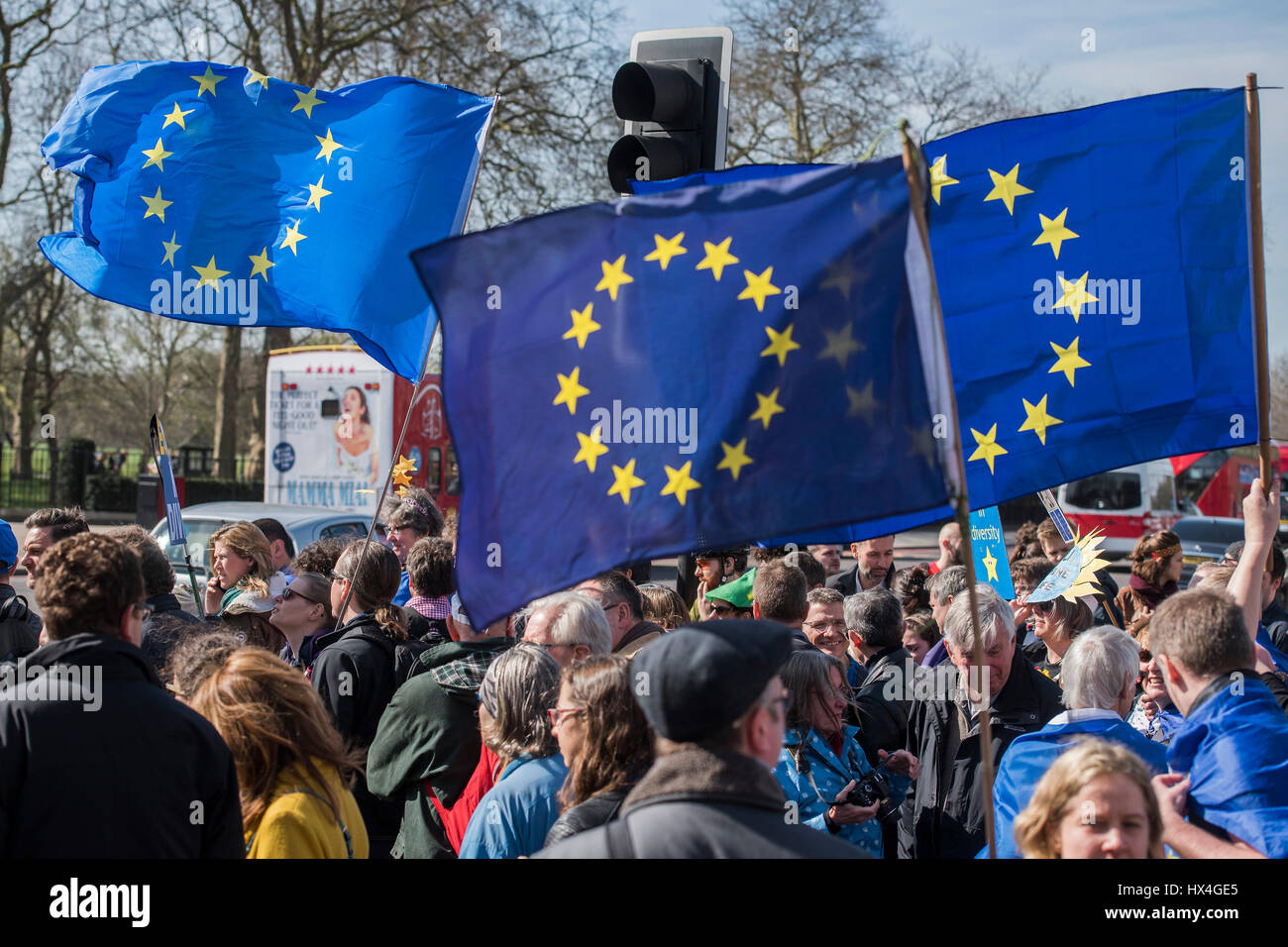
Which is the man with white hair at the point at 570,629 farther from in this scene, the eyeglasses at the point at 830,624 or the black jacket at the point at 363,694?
the eyeglasses at the point at 830,624

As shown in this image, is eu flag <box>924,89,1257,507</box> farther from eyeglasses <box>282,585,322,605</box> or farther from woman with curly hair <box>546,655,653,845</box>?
eyeglasses <box>282,585,322,605</box>

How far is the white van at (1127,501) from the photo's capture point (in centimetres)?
2823

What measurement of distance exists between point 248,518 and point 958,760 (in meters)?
8.86

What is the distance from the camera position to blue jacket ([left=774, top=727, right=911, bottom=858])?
384cm

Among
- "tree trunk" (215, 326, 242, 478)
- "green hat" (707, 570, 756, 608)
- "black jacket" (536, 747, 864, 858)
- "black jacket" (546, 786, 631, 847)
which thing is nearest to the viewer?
"black jacket" (536, 747, 864, 858)

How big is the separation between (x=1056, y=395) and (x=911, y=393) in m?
1.33

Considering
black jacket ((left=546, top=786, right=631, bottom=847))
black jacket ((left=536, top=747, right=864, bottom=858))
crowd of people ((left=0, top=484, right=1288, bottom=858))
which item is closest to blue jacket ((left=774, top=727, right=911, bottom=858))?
crowd of people ((left=0, top=484, right=1288, bottom=858))

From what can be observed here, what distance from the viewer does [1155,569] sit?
6.52 m

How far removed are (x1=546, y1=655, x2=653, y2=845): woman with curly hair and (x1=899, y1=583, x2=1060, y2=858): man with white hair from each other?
4.88 ft

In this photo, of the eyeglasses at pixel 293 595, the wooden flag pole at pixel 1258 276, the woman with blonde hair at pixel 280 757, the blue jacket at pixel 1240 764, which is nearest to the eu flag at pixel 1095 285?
the wooden flag pole at pixel 1258 276

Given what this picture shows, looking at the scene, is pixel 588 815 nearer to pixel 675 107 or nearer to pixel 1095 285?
pixel 1095 285

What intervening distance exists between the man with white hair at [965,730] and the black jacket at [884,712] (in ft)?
0.53
